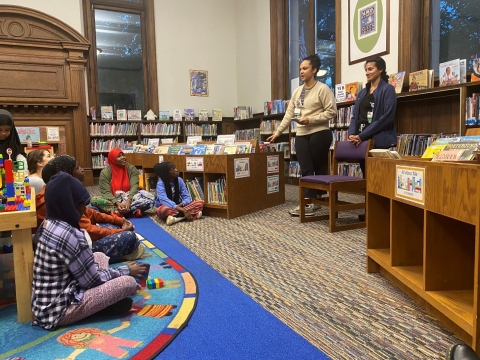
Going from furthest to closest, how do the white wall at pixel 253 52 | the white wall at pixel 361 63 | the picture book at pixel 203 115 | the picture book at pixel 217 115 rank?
the picture book at pixel 217 115 < the picture book at pixel 203 115 < the white wall at pixel 253 52 < the white wall at pixel 361 63

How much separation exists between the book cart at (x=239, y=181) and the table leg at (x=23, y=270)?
7.51 ft

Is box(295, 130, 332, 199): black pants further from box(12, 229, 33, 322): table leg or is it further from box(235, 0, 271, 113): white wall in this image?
box(235, 0, 271, 113): white wall

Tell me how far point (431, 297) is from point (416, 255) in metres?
0.43

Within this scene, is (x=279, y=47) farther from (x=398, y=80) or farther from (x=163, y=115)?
(x=398, y=80)

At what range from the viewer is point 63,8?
24.5 feet

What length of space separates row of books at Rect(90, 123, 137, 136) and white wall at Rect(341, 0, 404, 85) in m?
4.59

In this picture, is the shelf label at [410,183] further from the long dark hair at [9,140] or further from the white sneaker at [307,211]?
the long dark hair at [9,140]

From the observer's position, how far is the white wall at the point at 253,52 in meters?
8.04

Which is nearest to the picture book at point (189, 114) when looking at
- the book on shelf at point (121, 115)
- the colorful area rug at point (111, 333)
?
the book on shelf at point (121, 115)

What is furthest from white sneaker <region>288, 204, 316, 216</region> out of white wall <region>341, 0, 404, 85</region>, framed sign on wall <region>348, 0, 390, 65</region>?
framed sign on wall <region>348, 0, 390, 65</region>

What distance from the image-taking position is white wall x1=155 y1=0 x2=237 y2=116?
8.62 m

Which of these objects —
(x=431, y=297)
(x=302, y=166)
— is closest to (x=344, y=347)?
(x=431, y=297)

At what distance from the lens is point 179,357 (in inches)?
54.9

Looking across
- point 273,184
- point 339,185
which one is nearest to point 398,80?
point 273,184
